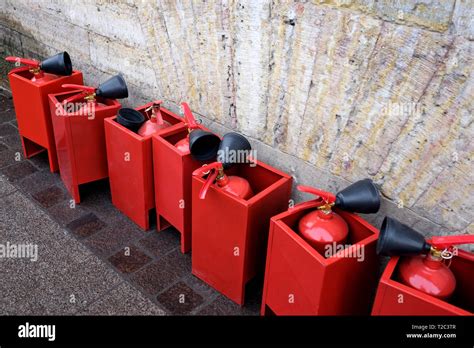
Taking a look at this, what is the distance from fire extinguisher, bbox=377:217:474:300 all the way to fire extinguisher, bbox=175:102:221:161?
1.40 metres

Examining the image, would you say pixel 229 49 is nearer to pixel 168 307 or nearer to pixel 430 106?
pixel 430 106

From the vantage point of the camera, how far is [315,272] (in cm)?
247

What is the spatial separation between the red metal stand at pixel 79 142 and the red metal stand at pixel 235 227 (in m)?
1.37

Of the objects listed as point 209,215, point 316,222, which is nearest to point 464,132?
point 316,222

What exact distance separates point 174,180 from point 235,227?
Answer: 74cm

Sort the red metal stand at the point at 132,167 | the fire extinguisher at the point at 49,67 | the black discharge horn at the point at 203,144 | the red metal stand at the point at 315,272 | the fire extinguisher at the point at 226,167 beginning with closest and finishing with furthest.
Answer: the red metal stand at the point at 315,272, the fire extinguisher at the point at 226,167, the black discharge horn at the point at 203,144, the red metal stand at the point at 132,167, the fire extinguisher at the point at 49,67

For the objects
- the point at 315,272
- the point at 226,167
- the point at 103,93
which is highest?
the point at 103,93

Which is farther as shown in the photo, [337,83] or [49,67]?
[49,67]

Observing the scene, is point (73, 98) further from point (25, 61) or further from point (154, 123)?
point (154, 123)

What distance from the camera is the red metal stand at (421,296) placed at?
2.15 meters

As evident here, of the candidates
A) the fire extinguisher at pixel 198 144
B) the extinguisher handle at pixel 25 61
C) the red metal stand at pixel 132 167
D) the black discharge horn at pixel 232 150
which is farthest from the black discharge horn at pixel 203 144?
the extinguisher handle at pixel 25 61

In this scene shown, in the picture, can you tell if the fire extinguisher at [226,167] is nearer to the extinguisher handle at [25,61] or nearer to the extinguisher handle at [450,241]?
the extinguisher handle at [450,241]

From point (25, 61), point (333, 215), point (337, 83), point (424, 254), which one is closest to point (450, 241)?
point (424, 254)

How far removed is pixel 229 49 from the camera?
3301 mm
